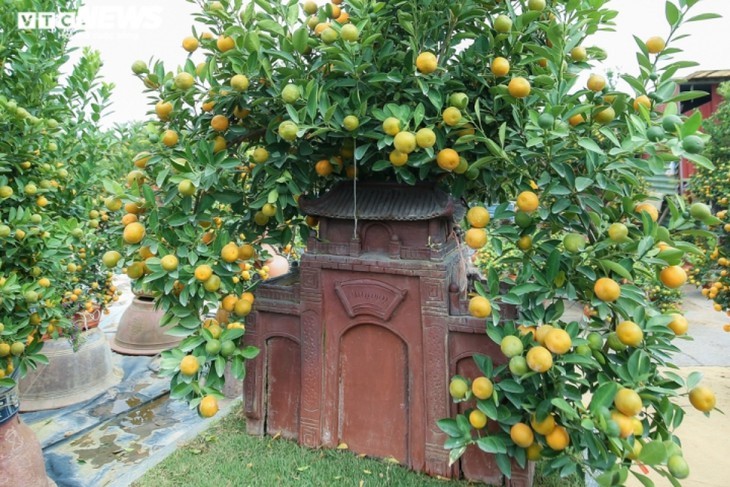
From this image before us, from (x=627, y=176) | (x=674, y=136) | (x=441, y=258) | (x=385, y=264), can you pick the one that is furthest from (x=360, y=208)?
(x=674, y=136)

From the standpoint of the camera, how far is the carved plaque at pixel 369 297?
7.41ft

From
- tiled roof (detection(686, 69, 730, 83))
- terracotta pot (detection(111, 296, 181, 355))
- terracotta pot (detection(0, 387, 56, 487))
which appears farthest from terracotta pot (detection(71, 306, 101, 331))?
tiled roof (detection(686, 69, 730, 83))

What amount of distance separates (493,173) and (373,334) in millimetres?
1066

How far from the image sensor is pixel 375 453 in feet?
7.82

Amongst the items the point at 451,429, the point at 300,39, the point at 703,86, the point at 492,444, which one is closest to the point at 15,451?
the point at 451,429

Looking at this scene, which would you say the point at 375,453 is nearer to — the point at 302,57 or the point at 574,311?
the point at 302,57

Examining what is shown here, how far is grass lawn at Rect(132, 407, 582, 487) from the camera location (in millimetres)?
2217

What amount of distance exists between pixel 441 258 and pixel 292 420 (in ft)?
4.34

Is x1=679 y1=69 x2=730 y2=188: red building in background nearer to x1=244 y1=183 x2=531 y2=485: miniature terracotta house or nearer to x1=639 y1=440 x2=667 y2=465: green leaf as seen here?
x1=244 y1=183 x2=531 y2=485: miniature terracotta house

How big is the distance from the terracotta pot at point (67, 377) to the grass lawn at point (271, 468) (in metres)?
2.87

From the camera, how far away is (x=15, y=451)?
8.54 feet

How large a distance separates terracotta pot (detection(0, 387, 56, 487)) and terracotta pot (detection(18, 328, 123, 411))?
6.64 ft

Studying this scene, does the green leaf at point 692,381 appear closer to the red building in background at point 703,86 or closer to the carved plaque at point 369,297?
the carved plaque at point 369,297

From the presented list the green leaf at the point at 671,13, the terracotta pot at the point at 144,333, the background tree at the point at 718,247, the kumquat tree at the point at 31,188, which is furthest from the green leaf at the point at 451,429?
the terracotta pot at the point at 144,333
